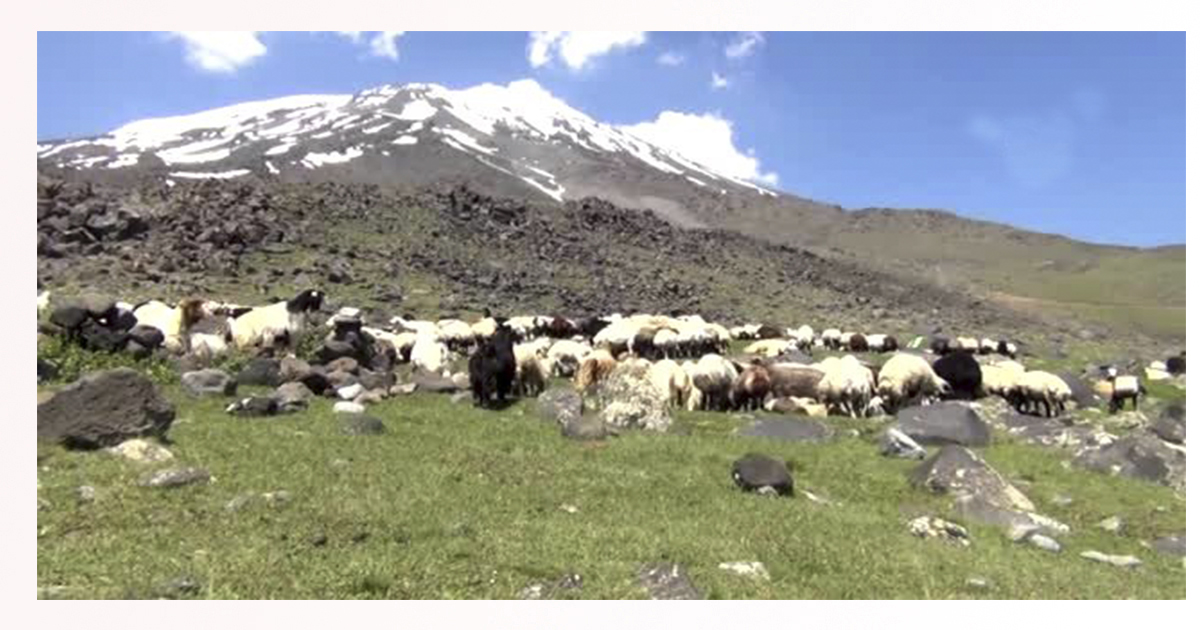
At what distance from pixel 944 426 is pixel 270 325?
759 inches

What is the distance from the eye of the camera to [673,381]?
88.4 ft

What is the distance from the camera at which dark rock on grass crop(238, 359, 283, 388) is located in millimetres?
24703

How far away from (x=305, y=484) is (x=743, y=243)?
88.0 m

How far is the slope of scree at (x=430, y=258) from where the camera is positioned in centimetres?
5866

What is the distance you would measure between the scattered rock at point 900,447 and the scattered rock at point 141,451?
13.4 metres

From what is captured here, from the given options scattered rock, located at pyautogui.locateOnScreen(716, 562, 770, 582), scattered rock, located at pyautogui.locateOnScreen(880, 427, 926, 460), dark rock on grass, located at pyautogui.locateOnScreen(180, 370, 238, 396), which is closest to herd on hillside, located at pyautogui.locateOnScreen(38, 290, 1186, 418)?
dark rock on grass, located at pyautogui.locateOnScreen(180, 370, 238, 396)

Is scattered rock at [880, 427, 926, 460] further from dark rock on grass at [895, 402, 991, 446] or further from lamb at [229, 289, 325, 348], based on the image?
lamb at [229, 289, 325, 348]

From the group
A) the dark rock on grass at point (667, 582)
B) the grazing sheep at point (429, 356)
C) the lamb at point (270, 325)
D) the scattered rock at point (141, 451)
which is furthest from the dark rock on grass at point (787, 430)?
the lamb at point (270, 325)

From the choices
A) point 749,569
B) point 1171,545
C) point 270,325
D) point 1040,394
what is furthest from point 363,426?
point 1040,394

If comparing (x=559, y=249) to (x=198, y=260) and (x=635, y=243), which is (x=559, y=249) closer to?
(x=635, y=243)

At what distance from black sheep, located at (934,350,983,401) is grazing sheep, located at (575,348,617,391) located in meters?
10.4

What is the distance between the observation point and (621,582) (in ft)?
35.7

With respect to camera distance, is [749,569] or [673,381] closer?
[749,569]

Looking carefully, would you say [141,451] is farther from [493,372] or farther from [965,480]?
[965,480]
